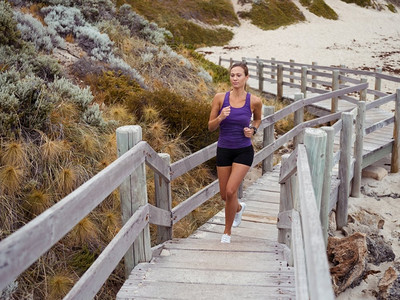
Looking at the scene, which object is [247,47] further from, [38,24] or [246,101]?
[246,101]

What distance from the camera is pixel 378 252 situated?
582cm

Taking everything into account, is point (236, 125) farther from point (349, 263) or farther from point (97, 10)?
point (97, 10)

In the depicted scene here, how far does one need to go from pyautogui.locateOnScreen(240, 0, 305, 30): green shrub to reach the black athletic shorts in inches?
1296

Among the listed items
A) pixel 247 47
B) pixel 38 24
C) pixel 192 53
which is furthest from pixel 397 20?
pixel 38 24

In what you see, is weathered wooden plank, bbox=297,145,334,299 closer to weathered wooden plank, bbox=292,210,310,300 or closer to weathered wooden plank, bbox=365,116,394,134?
weathered wooden plank, bbox=292,210,310,300

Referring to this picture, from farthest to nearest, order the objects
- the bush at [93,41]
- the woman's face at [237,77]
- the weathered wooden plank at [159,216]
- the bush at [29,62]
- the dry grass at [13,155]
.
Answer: the bush at [93,41], the bush at [29,62], the dry grass at [13,155], the woman's face at [237,77], the weathered wooden plank at [159,216]

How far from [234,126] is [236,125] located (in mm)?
21

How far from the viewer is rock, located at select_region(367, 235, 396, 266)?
227 inches

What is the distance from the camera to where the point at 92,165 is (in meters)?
5.12

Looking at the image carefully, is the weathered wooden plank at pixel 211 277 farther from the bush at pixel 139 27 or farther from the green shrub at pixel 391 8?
the green shrub at pixel 391 8

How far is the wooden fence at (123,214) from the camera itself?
1.45 m

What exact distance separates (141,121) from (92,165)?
2016mm

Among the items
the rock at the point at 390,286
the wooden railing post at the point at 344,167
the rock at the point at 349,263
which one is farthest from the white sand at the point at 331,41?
the rock at the point at 390,286

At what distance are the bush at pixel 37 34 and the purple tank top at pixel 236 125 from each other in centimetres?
558
